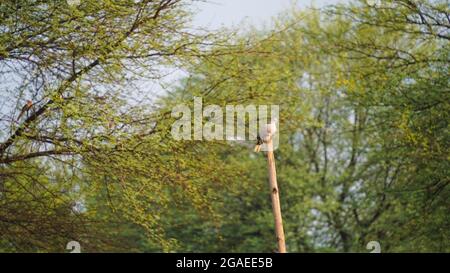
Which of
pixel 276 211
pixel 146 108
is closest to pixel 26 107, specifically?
pixel 146 108

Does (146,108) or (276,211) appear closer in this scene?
(276,211)

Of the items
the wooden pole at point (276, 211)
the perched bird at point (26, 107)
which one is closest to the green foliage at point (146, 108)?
the perched bird at point (26, 107)

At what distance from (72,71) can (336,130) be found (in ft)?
45.2

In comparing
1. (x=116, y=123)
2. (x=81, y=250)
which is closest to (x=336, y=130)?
(x=81, y=250)

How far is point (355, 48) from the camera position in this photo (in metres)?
16.2

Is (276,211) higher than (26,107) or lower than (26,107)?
lower

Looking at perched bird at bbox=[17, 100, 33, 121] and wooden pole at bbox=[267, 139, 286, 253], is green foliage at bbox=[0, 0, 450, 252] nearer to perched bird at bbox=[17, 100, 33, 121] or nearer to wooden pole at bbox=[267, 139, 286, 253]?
perched bird at bbox=[17, 100, 33, 121]

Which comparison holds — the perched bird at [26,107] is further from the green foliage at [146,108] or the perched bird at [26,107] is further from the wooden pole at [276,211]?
the wooden pole at [276,211]

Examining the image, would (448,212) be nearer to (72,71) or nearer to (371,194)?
(371,194)

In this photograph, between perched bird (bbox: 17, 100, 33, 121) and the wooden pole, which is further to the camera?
perched bird (bbox: 17, 100, 33, 121)

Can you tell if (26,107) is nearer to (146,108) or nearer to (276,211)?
(146,108)

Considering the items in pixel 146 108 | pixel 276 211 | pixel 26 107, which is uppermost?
pixel 146 108

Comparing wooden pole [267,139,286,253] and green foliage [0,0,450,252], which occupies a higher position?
green foliage [0,0,450,252]

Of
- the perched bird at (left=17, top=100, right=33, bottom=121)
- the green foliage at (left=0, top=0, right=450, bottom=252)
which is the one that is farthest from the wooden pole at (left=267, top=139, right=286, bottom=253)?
the perched bird at (left=17, top=100, right=33, bottom=121)
